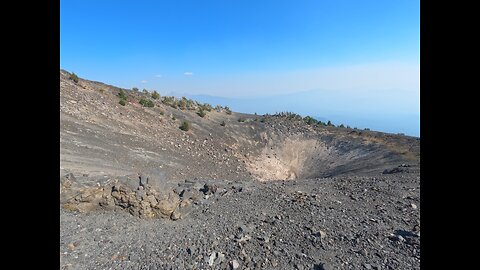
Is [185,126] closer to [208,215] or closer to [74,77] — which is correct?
[74,77]

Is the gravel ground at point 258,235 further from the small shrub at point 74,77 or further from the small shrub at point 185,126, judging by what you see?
the small shrub at point 74,77

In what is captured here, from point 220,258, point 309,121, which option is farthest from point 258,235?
point 309,121

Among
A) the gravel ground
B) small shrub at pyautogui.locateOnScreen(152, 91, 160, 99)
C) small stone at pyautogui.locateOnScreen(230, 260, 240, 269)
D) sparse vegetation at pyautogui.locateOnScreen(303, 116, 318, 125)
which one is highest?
small shrub at pyautogui.locateOnScreen(152, 91, 160, 99)

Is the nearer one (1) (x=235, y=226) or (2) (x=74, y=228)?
(2) (x=74, y=228)

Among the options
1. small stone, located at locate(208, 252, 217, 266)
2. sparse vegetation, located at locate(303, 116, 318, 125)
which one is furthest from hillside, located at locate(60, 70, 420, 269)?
sparse vegetation, located at locate(303, 116, 318, 125)

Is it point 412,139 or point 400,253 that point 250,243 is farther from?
point 412,139

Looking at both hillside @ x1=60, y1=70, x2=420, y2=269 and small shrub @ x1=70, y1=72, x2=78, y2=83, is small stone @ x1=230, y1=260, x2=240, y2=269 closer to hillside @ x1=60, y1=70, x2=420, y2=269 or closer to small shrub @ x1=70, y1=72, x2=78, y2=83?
hillside @ x1=60, y1=70, x2=420, y2=269

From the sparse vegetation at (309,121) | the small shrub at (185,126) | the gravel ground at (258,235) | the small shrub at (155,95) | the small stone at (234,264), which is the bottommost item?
the small stone at (234,264)

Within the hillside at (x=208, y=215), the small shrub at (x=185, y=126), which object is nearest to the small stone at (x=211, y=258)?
the hillside at (x=208, y=215)

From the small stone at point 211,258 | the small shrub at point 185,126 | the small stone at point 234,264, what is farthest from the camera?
the small shrub at point 185,126

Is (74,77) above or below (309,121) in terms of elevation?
above
